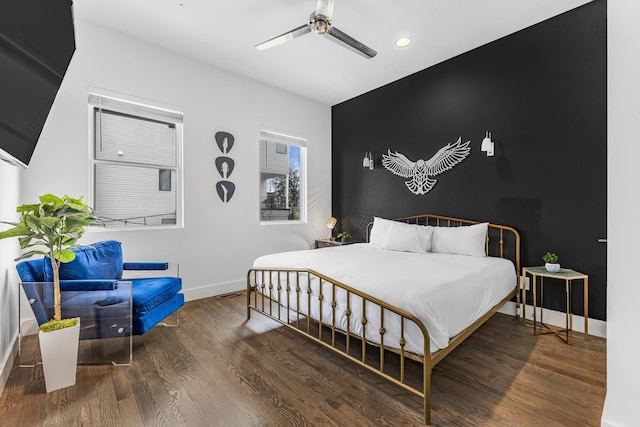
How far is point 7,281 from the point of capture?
Result: 7.08 feet

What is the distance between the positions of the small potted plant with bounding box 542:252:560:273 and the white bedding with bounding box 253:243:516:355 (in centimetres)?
30

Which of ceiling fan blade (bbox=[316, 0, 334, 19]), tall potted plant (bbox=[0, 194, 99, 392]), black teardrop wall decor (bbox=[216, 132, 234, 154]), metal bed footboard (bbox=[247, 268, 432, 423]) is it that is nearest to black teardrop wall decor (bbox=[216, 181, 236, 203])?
black teardrop wall decor (bbox=[216, 132, 234, 154])

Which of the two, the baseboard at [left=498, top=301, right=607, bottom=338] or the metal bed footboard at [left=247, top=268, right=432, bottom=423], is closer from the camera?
the metal bed footboard at [left=247, top=268, right=432, bottom=423]

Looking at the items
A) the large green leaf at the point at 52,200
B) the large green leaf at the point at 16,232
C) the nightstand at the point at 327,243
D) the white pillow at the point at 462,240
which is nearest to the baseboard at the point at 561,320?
the white pillow at the point at 462,240

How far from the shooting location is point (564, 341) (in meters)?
2.59

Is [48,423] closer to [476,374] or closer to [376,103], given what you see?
[476,374]

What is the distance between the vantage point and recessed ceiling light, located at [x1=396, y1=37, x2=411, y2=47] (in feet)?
10.9

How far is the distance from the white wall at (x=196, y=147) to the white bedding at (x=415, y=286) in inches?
51.8

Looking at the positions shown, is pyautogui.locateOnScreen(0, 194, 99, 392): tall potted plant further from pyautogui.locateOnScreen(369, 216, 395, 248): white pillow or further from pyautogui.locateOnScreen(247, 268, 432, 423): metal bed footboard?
pyautogui.locateOnScreen(369, 216, 395, 248): white pillow

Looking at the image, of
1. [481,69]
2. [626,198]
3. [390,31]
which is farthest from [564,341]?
[390,31]

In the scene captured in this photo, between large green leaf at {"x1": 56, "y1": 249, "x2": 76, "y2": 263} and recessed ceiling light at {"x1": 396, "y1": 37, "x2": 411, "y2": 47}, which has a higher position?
recessed ceiling light at {"x1": 396, "y1": 37, "x2": 411, "y2": 47}

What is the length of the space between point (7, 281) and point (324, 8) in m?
3.29

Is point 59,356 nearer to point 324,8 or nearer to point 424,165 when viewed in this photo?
point 324,8

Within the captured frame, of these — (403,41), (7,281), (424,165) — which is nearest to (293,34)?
(403,41)
